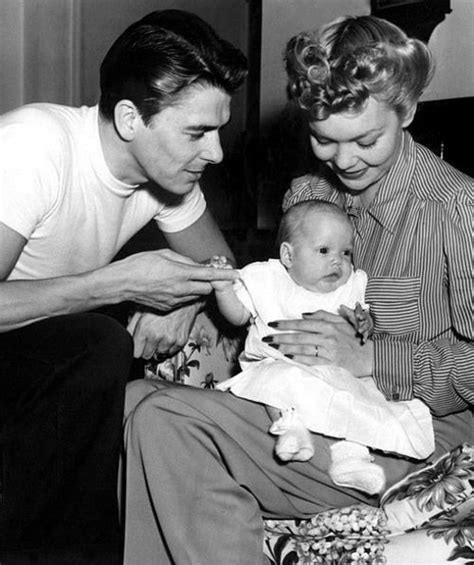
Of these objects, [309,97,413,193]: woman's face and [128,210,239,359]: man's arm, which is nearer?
[309,97,413,193]: woman's face

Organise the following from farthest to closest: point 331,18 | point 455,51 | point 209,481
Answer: point 331,18, point 455,51, point 209,481

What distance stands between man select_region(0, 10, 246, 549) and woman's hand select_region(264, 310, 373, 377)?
182 millimetres

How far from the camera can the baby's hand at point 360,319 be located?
1.55 metres

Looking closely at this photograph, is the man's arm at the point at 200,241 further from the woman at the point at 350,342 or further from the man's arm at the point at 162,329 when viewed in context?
the woman at the point at 350,342

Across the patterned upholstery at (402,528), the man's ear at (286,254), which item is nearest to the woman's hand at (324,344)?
the man's ear at (286,254)

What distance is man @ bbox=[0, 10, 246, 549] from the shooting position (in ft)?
5.03

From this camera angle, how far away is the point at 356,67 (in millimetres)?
1507

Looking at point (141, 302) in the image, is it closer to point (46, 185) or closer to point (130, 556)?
point (46, 185)

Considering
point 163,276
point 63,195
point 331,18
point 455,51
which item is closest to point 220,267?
point 163,276

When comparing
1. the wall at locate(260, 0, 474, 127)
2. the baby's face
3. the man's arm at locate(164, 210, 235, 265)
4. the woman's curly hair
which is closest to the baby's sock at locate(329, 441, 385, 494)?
the baby's face

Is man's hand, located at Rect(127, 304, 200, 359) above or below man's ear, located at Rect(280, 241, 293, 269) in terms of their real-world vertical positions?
below

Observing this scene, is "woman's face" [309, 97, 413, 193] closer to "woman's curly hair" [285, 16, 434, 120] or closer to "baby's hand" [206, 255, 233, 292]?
"woman's curly hair" [285, 16, 434, 120]

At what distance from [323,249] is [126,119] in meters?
0.50

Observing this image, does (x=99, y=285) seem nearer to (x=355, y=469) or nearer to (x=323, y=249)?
(x=323, y=249)
